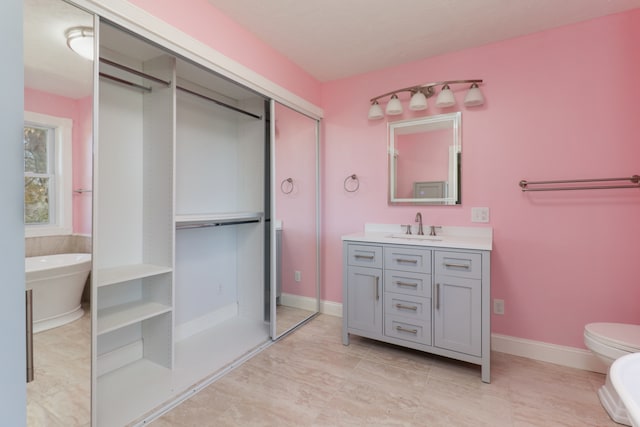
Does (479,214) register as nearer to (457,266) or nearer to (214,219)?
(457,266)

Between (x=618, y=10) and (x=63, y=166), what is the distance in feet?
11.2

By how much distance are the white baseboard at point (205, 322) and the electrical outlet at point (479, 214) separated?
2384 mm

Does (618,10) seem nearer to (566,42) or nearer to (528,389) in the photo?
(566,42)

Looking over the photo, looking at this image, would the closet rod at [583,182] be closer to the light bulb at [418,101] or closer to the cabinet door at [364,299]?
the light bulb at [418,101]

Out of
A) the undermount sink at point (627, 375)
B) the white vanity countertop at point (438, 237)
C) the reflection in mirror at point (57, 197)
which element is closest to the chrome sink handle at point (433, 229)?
the white vanity countertop at point (438, 237)

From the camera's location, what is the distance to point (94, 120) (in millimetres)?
1458

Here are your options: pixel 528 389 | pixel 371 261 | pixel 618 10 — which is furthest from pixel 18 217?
pixel 618 10

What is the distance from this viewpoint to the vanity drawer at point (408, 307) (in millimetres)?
2180

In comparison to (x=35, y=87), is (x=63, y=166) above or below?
below

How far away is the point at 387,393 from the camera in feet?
6.18

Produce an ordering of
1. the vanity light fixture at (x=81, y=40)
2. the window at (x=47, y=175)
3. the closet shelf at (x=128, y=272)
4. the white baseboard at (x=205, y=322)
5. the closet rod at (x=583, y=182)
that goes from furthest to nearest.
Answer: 1. the white baseboard at (x=205, y=322)
2. the closet rod at (x=583, y=182)
3. the closet shelf at (x=128, y=272)
4. the vanity light fixture at (x=81, y=40)
5. the window at (x=47, y=175)

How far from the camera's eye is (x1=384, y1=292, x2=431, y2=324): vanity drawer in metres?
2.18

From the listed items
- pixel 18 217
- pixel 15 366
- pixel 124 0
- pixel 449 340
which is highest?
pixel 124 0

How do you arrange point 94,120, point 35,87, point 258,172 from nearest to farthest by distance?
point 35,87, point 94,120, point 258,172
